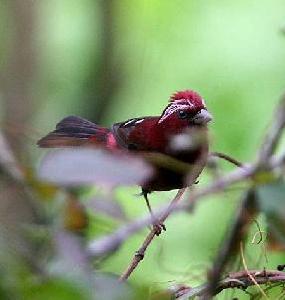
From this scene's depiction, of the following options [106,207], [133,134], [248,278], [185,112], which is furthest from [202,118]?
[106,207]

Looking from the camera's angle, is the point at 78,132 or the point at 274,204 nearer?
the point at 274,204

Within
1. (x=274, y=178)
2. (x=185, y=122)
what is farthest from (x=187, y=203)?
(x=185, y=122)

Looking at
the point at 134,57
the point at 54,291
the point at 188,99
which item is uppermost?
the point at 54,291

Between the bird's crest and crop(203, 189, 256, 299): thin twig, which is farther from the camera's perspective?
the bird's crest

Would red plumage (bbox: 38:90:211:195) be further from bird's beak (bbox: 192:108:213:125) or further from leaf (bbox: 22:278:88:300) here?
leaf (bbox: 22:278:88:300)

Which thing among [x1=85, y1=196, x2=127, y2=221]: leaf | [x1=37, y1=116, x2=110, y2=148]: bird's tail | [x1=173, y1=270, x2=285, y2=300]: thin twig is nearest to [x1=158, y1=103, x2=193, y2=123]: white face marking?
[x1=37, y1=116, x2=110, y2=148]: bird's tail

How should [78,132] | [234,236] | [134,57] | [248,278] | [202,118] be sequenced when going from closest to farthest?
[234,236], [248,278], [202,118], [78,132], [134,57]

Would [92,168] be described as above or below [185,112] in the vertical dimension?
above

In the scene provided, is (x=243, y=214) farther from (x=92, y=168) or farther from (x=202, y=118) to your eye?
(x=202, y=118)
